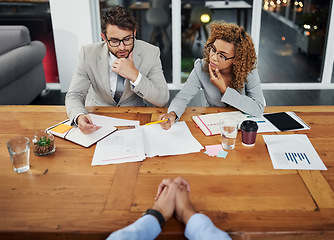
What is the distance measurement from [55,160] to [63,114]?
1.60ft

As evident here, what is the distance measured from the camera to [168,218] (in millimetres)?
1079

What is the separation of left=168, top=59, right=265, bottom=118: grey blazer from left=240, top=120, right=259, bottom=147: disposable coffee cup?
33 cm

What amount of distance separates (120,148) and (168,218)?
487mm

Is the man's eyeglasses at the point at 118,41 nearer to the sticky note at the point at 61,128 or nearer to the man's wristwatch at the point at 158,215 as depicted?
the sticky note at the point at 61,128

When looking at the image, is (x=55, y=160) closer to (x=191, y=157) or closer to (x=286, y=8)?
(x=191, y=157)

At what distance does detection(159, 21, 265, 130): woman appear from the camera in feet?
5.98

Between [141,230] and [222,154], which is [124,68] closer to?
[222,154]

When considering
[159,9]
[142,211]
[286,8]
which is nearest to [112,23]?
[142,211]

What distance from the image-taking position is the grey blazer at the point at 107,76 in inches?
77.9

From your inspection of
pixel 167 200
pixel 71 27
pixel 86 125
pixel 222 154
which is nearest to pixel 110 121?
pixel 86 125

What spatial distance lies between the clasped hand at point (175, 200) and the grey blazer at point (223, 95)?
65 cm

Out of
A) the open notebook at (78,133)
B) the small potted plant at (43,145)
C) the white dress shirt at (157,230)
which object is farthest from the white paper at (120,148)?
the white dress shirt at (157,230)

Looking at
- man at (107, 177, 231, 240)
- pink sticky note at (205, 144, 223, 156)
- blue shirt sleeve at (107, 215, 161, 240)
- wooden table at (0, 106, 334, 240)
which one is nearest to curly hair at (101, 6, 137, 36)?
wooden table at (0, 106, 334, 240)

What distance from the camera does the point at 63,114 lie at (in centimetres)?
182
